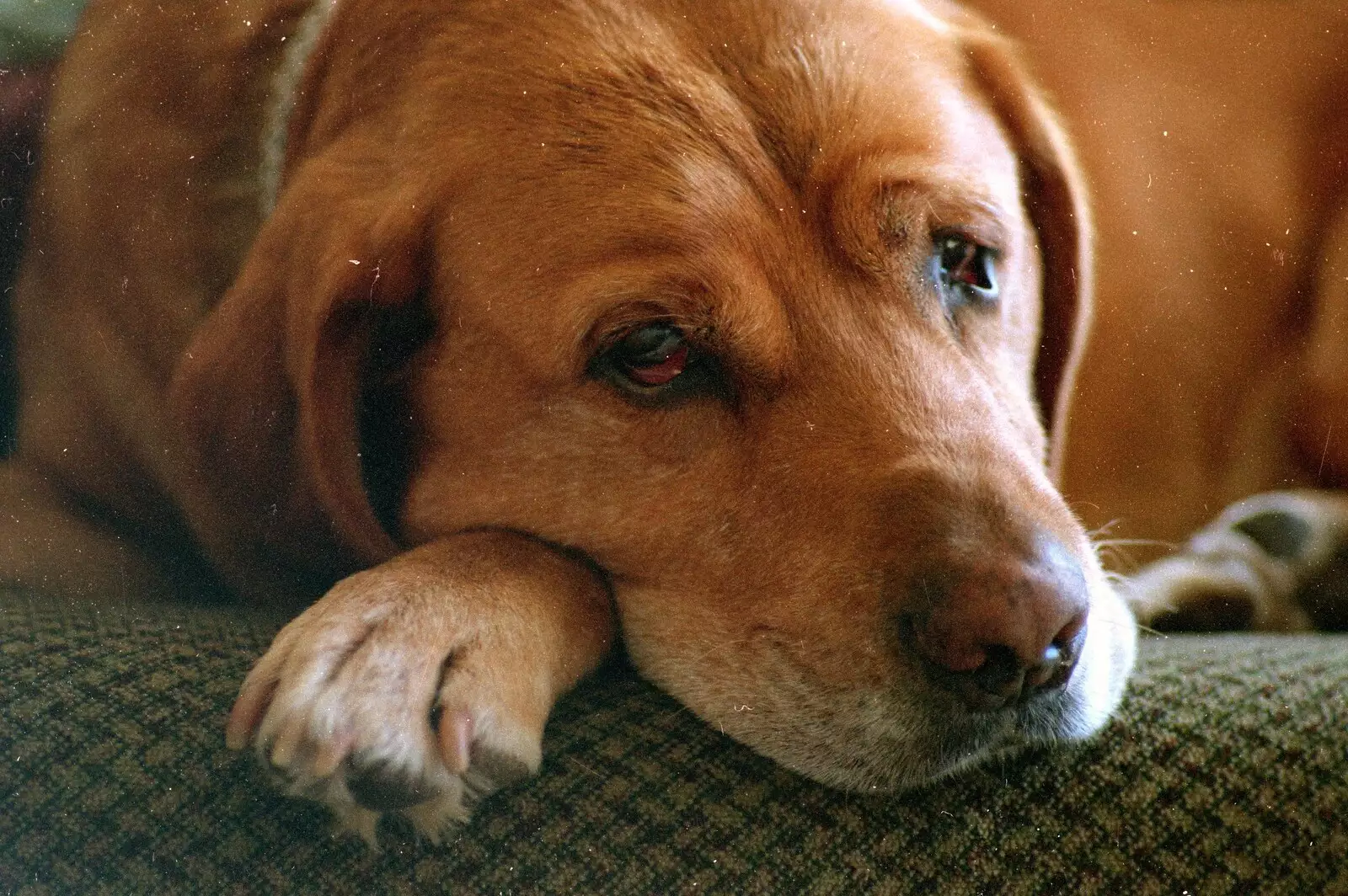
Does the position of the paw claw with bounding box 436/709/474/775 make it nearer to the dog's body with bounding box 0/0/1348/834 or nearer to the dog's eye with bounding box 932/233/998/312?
the dog's body with bounding box 0/0/1348/834

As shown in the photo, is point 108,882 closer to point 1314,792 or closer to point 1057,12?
point 1314,792

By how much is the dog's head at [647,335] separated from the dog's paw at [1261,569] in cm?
40

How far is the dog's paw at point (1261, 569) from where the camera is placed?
1.73 m

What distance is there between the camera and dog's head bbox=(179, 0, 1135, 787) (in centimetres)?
131

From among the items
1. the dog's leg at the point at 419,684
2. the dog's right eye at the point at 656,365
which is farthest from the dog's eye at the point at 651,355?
the dog's leg at the point at 419,684

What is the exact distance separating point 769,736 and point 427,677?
36 centimetres

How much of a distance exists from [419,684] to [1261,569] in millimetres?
1306

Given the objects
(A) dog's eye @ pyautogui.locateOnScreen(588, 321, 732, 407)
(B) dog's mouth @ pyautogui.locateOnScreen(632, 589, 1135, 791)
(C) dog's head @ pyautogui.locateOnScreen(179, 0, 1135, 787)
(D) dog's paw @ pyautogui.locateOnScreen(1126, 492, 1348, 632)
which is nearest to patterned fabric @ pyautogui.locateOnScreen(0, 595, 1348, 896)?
(B) dog's mouth @ pyautogui.locateOnScreen(632, 589, 1135, 791)

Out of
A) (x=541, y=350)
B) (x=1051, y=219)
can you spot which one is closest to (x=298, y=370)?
(x=541, y=350)

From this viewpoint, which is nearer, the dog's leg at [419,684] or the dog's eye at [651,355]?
the dog's leg at [419,684]

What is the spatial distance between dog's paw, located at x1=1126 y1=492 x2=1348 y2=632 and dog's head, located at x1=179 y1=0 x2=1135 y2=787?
0.40 meters

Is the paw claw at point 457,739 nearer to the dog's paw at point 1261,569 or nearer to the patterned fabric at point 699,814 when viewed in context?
the patterned fabric at point 699,814

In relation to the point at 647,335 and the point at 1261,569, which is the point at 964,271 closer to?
the point at 647,335

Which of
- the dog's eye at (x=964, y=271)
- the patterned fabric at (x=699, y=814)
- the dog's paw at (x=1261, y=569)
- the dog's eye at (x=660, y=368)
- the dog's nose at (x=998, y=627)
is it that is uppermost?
the dog's eye at (x=964, y=271)
